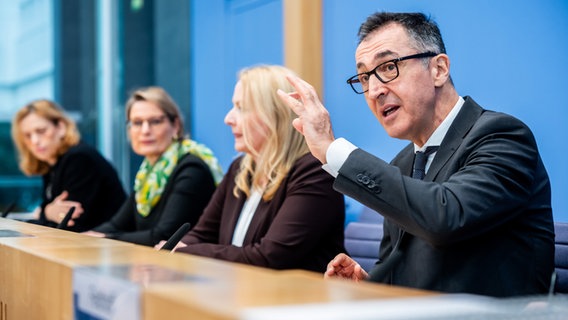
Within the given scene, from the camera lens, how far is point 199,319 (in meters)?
0.67

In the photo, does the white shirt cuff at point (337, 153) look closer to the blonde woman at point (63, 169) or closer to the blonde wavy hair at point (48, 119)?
the blonde woman at point (63, 169)

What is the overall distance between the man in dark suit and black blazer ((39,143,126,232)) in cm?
240

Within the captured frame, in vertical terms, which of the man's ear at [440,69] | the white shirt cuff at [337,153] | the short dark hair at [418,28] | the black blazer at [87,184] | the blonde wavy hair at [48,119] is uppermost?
the short dark hair at [418,28]

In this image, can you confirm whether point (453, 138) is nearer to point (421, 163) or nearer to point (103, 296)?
point (421, 163)

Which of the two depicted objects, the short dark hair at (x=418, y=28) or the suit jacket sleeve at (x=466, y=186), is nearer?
the suit jacket sleeve at (x=466, y=186)

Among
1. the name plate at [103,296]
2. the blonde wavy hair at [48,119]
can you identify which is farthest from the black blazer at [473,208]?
the blonde wavy hair at [48,119]

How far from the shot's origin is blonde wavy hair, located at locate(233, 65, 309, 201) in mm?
2564

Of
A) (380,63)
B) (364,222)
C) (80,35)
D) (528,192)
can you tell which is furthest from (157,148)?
(80,35)

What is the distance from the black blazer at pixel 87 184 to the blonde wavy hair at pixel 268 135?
1563 mm

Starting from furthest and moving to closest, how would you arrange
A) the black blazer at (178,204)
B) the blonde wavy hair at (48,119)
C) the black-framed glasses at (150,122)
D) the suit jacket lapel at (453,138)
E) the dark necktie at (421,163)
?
the blonde wavy hair at (48,119) < the black-framed glasses at (150,122) < the black blazer at (178,204) < the dark necktie at (421,163) < the suit jacket lapel at (453,138)

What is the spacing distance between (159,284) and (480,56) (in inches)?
85.0

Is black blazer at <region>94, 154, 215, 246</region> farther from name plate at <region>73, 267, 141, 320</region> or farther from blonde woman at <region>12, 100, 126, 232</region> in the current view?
name plate at <region>73, 267, 141, 320</region>

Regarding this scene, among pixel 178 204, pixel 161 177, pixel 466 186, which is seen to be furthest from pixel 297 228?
pixel 161 177

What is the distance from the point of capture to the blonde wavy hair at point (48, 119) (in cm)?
431
